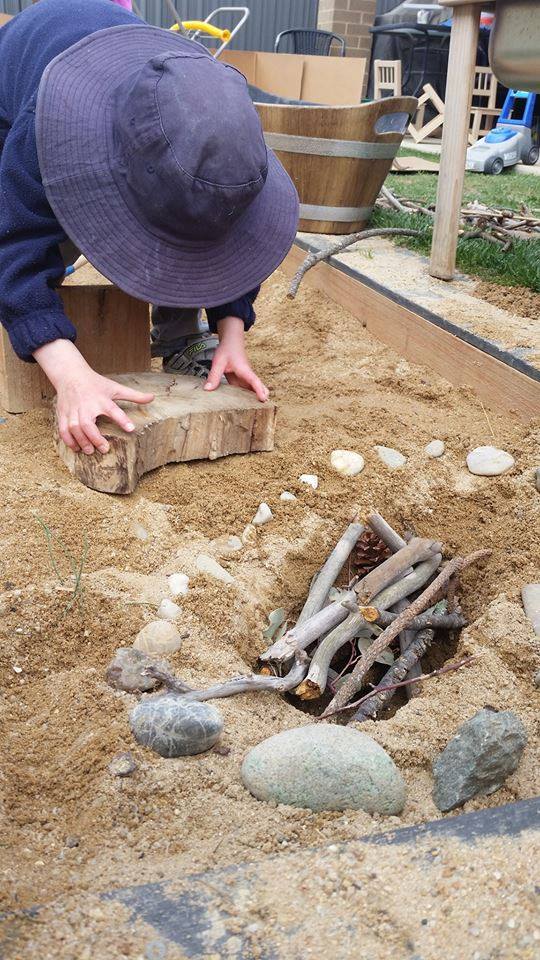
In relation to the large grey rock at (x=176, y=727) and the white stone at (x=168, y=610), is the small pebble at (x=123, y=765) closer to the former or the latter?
the large grey rock at (x=176, y=727)

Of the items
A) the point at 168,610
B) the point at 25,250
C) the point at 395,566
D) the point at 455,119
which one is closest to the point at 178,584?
the point at 168,610

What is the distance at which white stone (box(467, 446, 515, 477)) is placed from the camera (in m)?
2.37

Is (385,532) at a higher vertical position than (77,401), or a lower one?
lower

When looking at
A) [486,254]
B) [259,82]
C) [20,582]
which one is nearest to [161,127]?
[20,582]

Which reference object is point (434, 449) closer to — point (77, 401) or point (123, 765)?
point (77, 401)

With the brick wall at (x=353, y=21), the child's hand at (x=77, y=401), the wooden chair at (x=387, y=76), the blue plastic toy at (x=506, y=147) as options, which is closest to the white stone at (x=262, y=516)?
the child's hand at (x=77, y=401)

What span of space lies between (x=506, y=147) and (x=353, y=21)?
404 cm

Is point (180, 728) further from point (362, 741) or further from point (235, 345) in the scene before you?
point (235, 345)

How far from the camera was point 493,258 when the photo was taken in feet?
11.8

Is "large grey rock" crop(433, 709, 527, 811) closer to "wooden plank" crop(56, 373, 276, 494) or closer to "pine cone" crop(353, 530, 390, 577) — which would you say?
"pine cone" crop(353, 530, 390, 577)

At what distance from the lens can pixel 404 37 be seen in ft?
33.2

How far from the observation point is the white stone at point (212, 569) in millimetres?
1898

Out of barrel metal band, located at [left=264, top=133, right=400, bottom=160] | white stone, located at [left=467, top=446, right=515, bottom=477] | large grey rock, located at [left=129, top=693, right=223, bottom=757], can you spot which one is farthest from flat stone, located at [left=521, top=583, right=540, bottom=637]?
barrel metal band, located at [left=264, top=133, right=400, bottom=160]

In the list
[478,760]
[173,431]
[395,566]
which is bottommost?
[395,566]
